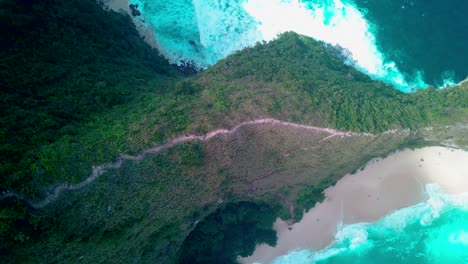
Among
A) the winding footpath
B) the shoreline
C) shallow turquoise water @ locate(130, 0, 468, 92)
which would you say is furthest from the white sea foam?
the winding footpath

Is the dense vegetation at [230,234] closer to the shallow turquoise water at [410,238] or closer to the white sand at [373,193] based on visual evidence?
the white sand at [373,193]

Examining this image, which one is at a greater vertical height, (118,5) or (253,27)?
(253,27)

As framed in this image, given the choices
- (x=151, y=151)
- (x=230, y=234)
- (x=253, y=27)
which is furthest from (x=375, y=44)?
(x=151, y=151)

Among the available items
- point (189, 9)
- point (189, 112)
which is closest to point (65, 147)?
point (189, 112)

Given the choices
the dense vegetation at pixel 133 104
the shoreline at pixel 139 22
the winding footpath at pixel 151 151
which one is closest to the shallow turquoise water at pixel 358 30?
the shoreline at pixel 139 22

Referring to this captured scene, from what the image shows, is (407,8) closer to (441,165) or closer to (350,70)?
(350,70)

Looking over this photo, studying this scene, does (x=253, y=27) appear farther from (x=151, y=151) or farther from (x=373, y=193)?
(x=373, y=193)
